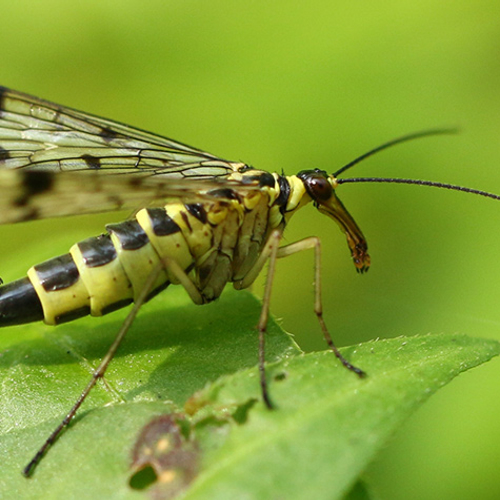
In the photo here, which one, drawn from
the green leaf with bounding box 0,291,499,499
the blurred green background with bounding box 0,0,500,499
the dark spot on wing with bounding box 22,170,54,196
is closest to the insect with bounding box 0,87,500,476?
the dark spot on wing with bounding box 22,170,54,196

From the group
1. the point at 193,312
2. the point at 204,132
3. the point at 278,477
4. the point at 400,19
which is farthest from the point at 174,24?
the point at 278,477

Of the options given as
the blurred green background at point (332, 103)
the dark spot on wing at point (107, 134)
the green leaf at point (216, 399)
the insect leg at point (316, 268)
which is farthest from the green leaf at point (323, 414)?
the blurred green background at point (332, 103)

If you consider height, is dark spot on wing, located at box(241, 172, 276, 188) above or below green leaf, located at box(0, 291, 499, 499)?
above

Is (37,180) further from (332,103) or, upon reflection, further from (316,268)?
(332,103)

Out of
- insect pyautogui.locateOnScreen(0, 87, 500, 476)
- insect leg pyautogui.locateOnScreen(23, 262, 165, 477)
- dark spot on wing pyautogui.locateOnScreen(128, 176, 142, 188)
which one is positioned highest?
dark spot on wing pyautogui.locateOnScreen(128, 176, 142, 188)

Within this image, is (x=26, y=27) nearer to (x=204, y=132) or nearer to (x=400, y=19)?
(x=204, y=132)

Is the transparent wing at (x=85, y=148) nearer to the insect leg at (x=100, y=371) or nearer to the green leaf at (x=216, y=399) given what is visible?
the insect leg at (x=100, y=371)

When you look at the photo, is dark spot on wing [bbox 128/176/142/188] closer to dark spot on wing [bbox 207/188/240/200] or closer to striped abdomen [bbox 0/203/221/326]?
striped abdomen [bbox 0/203/221/326]

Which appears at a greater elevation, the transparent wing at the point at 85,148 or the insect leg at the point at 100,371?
the transparent wing at the point at 85,148

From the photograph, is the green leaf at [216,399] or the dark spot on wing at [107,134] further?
the dark spot on wing at [107,134]
